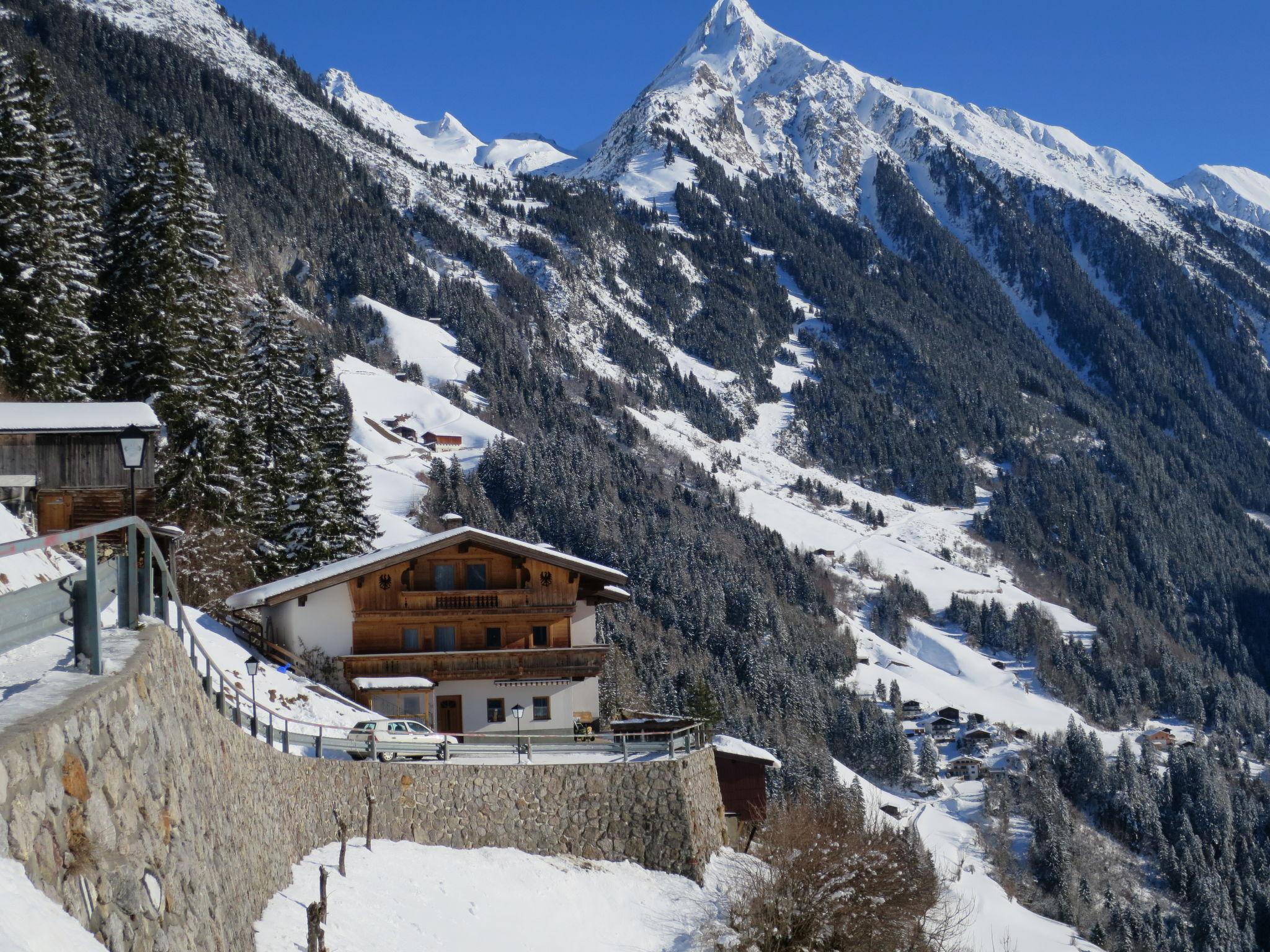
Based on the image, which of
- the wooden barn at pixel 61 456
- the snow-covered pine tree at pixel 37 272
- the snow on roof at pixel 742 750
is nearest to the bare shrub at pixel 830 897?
the snow on roof at pixel 742 750

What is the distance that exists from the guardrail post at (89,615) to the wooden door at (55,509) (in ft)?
85.7

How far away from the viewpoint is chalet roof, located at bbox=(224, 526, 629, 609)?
3472 cm

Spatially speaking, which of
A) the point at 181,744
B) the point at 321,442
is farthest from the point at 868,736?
the point at 181,744

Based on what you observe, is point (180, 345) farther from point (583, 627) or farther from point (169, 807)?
point (169, 807)

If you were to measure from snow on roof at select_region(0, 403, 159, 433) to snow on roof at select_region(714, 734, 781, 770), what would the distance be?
869 inches

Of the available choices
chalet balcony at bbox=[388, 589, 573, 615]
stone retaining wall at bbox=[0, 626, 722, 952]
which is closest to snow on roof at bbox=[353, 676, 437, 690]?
chalet balcony at bbox=[388, 589, 573, 615]

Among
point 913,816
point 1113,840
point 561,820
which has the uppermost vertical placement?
point 561,820

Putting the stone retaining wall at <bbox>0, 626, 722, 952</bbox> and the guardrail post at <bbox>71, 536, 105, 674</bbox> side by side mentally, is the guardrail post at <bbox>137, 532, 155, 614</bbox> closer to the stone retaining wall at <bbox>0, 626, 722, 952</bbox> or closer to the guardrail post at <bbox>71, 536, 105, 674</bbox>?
the stone retaining wall at <bbox>0, 626, 722, 952</bbox>

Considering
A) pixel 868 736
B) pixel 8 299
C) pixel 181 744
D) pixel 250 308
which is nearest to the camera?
pixel 181 744

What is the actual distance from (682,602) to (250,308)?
13290cm

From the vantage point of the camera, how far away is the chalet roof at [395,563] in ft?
114

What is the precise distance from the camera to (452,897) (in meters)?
21.9

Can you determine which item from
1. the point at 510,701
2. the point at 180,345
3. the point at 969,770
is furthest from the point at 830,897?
the point at 969,770

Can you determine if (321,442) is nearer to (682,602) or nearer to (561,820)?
(561,820)
